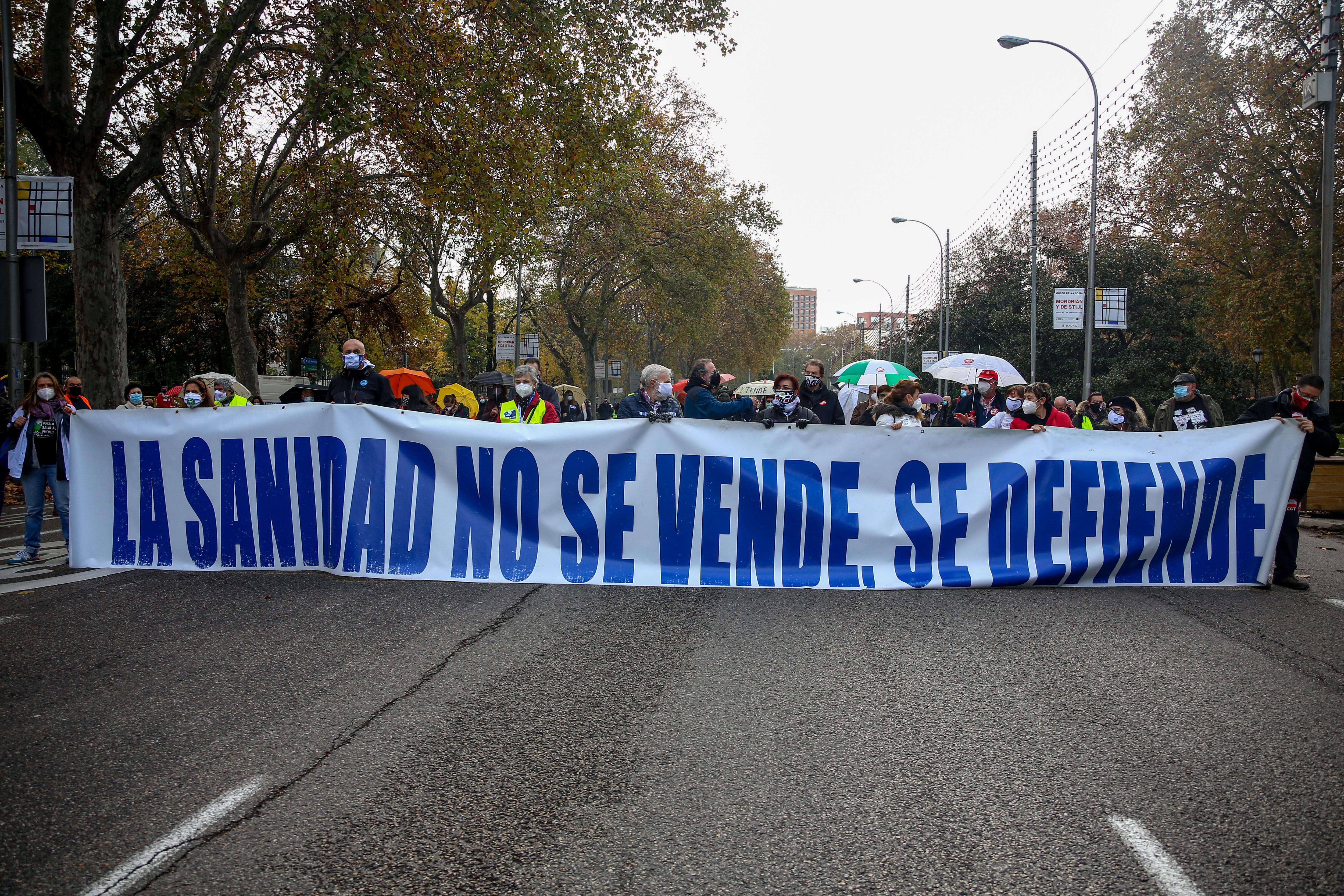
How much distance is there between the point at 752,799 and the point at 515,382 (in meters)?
8.10

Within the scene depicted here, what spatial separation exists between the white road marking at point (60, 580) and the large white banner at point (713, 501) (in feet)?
2.45

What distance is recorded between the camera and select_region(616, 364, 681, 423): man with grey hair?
8.61 meters

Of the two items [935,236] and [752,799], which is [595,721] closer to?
[752,799]

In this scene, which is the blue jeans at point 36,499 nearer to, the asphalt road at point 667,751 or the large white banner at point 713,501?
the large white banner at point 713,501

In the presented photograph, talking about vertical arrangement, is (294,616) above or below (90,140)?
below

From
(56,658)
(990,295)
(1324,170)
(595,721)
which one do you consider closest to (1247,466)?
(595,721)

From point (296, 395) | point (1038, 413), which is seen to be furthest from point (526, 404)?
point (296, 395)

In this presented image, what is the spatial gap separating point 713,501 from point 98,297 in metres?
13.9

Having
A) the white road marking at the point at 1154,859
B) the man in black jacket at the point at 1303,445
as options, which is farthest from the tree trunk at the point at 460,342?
the white road marking at the point at 1154,859

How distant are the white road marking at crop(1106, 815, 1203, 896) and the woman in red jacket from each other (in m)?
5.74

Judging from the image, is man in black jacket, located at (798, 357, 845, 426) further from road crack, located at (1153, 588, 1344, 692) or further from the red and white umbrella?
the red and white umbrella

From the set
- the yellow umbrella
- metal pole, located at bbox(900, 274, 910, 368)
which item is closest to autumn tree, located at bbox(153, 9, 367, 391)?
the yellow umbrella

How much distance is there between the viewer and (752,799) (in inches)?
128

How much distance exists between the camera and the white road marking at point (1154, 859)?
2.63 m
